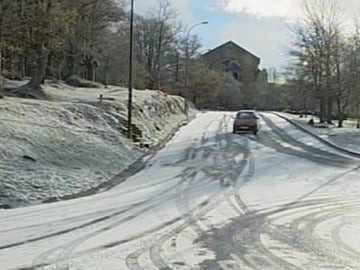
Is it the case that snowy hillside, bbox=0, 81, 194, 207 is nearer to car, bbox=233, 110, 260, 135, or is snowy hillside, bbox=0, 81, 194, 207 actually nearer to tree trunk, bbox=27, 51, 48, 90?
tree trunk, bbox=27, 51, 48, 90

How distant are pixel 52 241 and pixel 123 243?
1.19m

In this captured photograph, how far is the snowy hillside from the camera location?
1733 centimetres

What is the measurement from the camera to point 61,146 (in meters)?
23.1

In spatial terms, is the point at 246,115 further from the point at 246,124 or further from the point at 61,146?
the point at 61,146

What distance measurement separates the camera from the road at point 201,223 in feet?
30.6

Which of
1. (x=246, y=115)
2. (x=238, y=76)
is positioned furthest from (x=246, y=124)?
(x=238, y=76)

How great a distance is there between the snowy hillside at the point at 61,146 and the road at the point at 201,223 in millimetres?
1294

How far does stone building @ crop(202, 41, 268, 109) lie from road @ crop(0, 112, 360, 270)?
79483mm

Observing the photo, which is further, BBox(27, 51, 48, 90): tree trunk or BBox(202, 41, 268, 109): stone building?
BBox(202, 41, 268, 109): stone building

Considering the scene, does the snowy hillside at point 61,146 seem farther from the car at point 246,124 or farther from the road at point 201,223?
the car at point 246,124

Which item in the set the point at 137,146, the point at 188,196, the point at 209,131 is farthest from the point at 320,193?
the point at 209,131

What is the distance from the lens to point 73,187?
17984mm

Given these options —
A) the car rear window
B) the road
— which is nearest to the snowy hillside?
the road

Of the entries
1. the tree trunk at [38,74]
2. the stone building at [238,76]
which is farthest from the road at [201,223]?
the stone building at [238,76]
